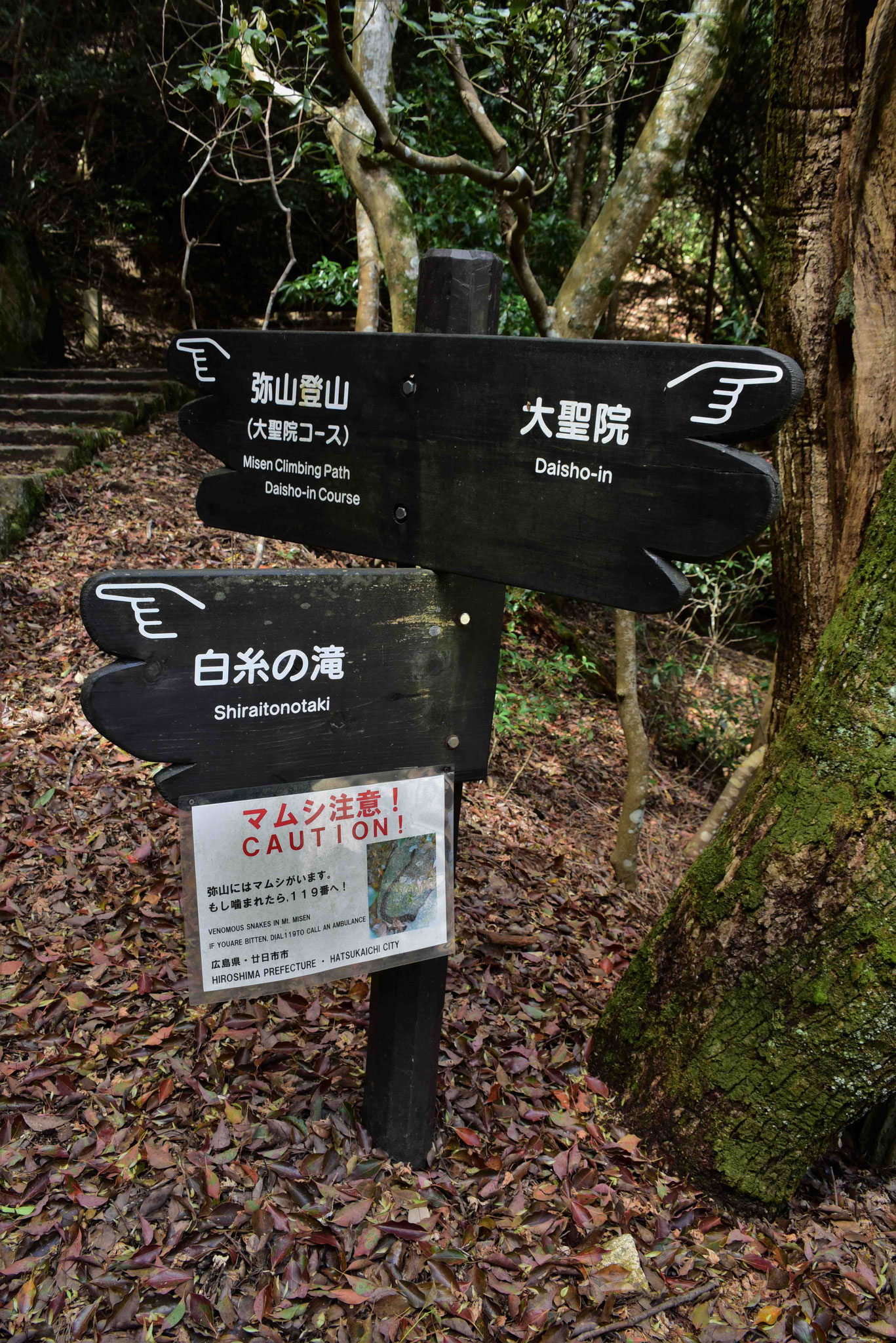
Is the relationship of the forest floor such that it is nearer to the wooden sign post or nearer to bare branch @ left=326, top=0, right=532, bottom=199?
the wooden sign post

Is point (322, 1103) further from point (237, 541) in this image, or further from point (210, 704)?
point (237, 541)

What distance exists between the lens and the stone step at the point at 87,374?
27.9 feet

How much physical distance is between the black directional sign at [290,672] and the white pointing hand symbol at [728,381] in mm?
618

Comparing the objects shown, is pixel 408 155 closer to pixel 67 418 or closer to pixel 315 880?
pixel 315 880

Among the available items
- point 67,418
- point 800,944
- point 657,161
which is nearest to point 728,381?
point 800,944

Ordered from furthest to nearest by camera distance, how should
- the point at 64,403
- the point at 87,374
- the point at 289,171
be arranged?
the point at 87,374
the point at 64,403
the point at 289,171

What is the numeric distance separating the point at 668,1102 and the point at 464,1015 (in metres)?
0.78

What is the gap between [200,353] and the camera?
2039 millimetres

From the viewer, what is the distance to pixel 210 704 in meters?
1.61

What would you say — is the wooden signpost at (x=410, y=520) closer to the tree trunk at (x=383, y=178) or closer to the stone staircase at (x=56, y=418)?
the tree trunk at (x=383, y=178)

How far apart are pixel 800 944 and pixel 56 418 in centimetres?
731

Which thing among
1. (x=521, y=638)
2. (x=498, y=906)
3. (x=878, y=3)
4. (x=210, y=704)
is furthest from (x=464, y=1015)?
(x=521, y=638)

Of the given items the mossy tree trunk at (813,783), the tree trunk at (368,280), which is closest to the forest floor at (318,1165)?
the mossy tree trunk at (813,783)

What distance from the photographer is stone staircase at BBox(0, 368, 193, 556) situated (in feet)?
19.5
